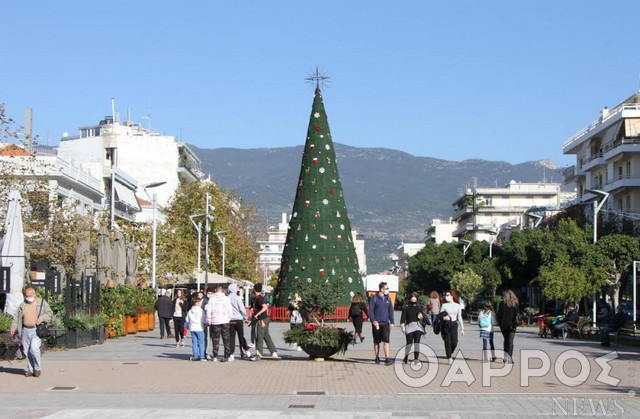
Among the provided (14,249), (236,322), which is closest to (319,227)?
(14,249)

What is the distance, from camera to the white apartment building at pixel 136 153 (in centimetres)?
8919

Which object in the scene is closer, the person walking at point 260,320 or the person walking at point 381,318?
the person walking at point 381,318

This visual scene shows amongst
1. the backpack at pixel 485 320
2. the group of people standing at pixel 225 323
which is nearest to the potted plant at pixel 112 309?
the group of people standing at pixel 225 323

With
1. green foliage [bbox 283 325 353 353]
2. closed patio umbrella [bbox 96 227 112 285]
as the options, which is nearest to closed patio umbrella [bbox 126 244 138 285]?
closed patio umbrella [bbox 96 227 112 285]

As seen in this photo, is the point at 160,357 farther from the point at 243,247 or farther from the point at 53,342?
the point at 243,247

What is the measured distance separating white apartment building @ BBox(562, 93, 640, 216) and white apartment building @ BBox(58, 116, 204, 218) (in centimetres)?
3228

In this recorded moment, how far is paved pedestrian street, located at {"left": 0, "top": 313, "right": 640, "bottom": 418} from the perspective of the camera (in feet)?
46.5

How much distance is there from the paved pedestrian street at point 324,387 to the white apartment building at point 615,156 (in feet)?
147

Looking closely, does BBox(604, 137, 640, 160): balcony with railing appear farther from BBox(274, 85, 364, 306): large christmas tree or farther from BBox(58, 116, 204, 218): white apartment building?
BBox(58, 116, 204, 218): white apartment building

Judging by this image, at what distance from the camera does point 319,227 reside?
53.0m

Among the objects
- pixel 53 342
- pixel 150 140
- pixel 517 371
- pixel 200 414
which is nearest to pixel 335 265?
pixel 53 342

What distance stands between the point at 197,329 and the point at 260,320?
1337 mm

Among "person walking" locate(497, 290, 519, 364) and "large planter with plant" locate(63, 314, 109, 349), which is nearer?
"person walking" locate(497, 290, 519, 364)

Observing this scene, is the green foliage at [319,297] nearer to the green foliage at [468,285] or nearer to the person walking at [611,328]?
the person walking at [611,328]
